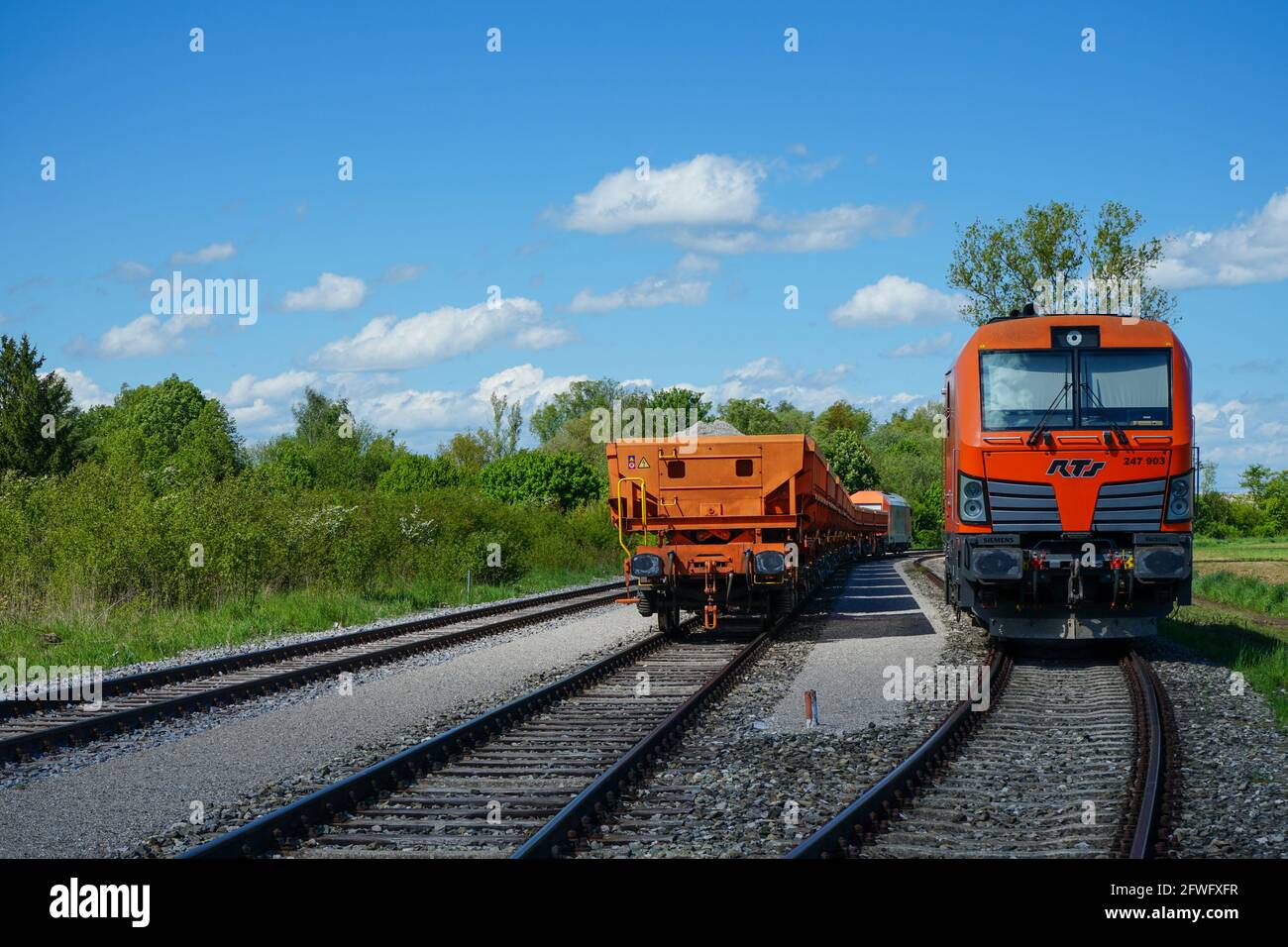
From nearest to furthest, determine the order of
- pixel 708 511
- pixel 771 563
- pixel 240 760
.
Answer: pixel 240 760 → pixel 771 563 → pixel 708 511

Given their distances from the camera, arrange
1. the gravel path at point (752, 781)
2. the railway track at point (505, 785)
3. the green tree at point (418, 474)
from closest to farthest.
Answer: the railway track at point (505, 785) → the gravel path at point (752, 781) → the green tree at point (418, 474)

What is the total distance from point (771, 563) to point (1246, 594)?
605 inches

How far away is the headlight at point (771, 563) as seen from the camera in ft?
54.5

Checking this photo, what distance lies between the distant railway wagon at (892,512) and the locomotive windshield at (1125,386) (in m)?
38.1

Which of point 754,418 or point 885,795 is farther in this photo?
point 754,418

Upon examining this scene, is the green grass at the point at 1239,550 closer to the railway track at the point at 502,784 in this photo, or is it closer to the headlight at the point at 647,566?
the headlight at the point at 647,566

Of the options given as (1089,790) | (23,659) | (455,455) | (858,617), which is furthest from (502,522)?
(455,455)

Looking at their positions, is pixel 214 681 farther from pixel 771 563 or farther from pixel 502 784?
pixel 771 563

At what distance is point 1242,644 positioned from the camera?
1578 cm

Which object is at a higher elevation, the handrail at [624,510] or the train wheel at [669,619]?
the handrail at [624,510]

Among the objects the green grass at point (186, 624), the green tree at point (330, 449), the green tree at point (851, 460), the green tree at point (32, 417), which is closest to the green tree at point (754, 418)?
the green tree at point (851, 460)

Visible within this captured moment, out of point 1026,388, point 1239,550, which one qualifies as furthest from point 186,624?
point 1239,550
